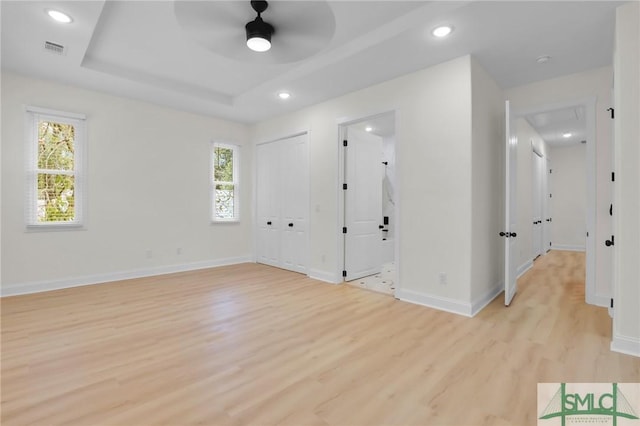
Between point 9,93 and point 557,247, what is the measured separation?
11520mm


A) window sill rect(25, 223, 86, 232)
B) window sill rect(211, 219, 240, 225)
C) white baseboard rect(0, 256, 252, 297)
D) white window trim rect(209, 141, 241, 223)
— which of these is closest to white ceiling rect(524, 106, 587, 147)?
white window trim rect(209, 141, 241, 223)

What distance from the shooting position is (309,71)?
3746mm

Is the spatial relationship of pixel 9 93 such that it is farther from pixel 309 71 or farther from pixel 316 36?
pixel 316 36

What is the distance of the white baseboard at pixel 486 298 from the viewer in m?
3.27

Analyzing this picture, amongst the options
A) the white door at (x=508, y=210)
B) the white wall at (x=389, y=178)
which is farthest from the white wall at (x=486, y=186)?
the white wall at (x=389, y=178)

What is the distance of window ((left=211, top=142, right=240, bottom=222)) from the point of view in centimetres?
592

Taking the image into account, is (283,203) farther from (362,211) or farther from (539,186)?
(539,186)

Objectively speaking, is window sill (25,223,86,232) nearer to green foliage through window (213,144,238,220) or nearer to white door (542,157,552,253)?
green foliage through window (213,144,238,220)

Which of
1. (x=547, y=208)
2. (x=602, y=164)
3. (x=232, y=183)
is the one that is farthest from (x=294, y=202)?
(x=547, y=208)

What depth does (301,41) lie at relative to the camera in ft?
9.24

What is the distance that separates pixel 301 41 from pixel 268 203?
355 cm

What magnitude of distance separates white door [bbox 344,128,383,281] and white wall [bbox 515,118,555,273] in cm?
237

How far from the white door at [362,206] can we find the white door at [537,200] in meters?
3.40

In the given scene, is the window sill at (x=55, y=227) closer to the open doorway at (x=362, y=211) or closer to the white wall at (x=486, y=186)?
the open doorway at (x=362, y=211)
